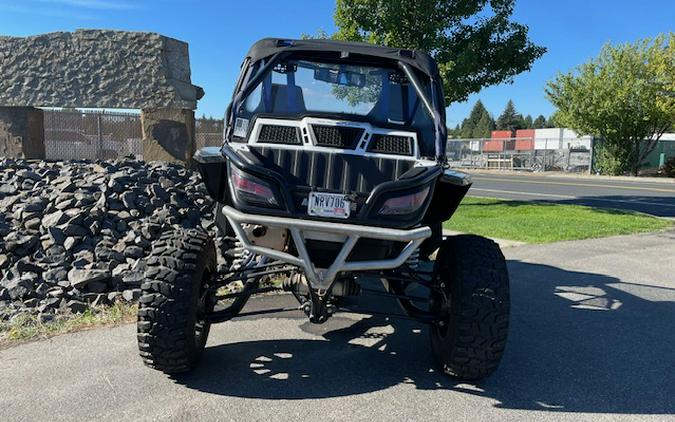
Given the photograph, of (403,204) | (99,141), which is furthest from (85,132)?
(403,204)

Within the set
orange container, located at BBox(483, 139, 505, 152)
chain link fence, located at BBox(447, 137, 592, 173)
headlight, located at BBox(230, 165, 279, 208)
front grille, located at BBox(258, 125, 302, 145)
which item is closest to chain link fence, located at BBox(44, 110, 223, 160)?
front grille, located at BBox(258, 125, 302, 145)

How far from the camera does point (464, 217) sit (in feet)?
43.9

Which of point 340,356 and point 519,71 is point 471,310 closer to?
point 340,356

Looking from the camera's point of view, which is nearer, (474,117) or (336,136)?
(336,136)

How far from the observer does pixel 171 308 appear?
12.1 ft

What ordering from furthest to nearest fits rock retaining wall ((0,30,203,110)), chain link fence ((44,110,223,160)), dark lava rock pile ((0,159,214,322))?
1. chain link fence ((44,110,223,160))
2. rock retaining wall ((0,30,203,110))
3. dark lava rock pile ((0,159,214,322))

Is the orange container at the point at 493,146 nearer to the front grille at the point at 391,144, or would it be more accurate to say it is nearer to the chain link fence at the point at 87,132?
the chain link fence at the point at 87,132

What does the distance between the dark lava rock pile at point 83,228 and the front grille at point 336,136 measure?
10.00 feet

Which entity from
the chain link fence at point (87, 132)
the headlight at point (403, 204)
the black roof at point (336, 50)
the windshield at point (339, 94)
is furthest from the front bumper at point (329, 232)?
the chain link fence at point (87, 132)

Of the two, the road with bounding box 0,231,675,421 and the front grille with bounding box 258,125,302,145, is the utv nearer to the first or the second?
the front grille with bounding box 258,125,302,145

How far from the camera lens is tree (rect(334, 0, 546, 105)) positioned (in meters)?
13.7

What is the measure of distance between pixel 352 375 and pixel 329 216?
124 centimetres

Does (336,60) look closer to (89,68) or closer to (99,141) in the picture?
(89,68)

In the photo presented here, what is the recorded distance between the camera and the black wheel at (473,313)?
3.74 m
